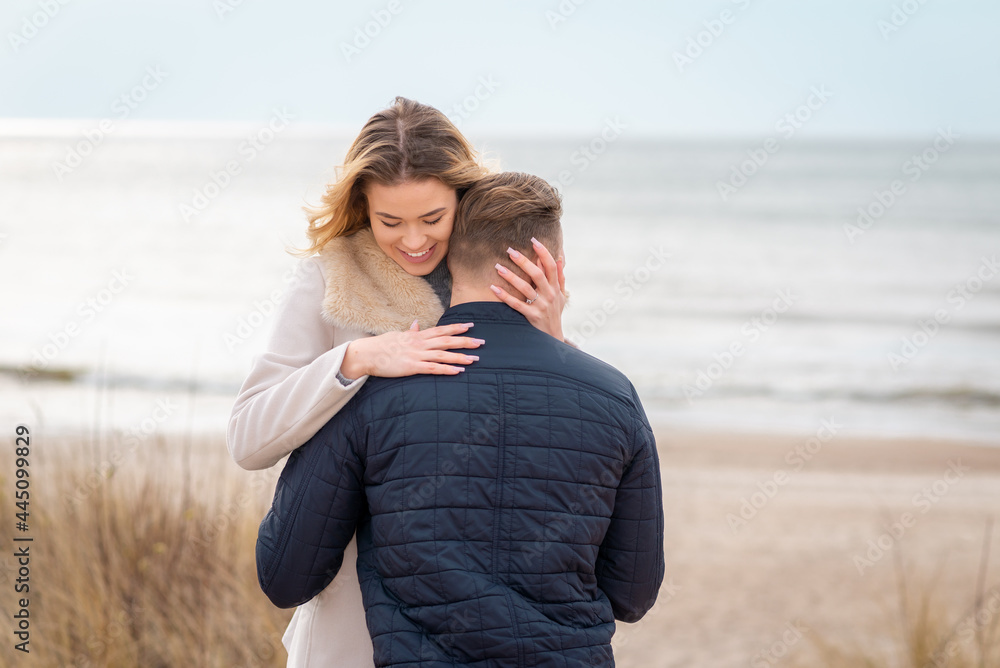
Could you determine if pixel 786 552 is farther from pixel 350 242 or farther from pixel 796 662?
pixel 350 242

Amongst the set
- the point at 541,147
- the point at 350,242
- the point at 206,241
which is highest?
the point at 541,147

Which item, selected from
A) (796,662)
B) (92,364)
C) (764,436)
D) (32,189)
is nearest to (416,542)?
(796,662)

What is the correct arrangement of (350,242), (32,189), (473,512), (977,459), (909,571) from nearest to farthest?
(473,512), (350,242), (909,571), (977,459), (32,189)

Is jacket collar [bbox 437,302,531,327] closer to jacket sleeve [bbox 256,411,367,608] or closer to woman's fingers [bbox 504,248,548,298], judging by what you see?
woman's fingers [bbox 504,248,548,298]

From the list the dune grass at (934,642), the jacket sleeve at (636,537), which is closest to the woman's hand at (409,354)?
the jacket sleeve at (636,537)

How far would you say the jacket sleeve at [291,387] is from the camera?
5.30 feet

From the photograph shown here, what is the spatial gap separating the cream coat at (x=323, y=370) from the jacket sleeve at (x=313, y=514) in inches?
1.7

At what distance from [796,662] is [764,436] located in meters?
4.83

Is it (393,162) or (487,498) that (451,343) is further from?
(393,162)

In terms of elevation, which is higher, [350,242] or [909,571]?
[350,242]

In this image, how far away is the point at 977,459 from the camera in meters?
7.79

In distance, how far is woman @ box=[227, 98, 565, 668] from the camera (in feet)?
5.37

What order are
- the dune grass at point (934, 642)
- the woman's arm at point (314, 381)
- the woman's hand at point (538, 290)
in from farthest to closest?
1. the dune grass at point (934, 642)
2. the woman's hand at point (538, 290)
3. the woman's arm at point (314, 381)

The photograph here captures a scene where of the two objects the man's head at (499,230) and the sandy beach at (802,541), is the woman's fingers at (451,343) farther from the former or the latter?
the sandy beach at (802,541)
